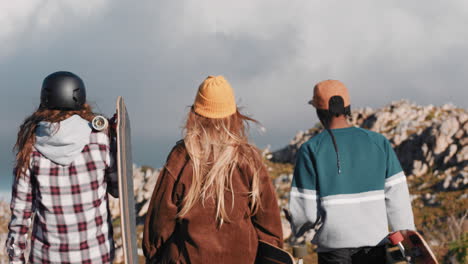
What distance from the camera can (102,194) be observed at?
510 centimetres

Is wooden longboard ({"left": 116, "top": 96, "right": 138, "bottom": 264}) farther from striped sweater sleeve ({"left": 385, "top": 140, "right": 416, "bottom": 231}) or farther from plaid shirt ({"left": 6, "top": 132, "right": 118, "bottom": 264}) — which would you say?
striped sweater sleeve ({"left": 385, "top": 140, "right": 416, "bottom": 231})

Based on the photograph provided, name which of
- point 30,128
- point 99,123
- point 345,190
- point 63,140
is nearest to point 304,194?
point 345,190

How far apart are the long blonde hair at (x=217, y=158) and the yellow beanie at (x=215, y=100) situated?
60 millimetres

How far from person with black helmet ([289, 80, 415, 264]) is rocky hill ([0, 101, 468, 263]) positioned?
1021 centimetres

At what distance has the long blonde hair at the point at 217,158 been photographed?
486 cm

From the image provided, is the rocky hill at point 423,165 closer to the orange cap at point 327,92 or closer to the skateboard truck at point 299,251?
the skateboard truck at point 299,251

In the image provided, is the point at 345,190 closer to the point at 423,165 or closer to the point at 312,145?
the point at 312,145

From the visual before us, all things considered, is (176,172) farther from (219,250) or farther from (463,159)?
(463,159)

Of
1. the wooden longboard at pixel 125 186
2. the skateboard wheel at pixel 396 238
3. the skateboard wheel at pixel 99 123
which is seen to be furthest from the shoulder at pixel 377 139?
the skateboard wheel at pixel 99 123

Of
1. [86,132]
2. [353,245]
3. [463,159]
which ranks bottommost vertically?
[463,159]

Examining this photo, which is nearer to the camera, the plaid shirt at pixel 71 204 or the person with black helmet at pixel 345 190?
the plaid shirt at pixel 71 204

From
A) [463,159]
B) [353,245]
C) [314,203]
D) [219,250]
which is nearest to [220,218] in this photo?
[219,250]

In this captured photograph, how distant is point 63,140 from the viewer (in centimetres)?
490

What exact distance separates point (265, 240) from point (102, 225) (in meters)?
1.65
